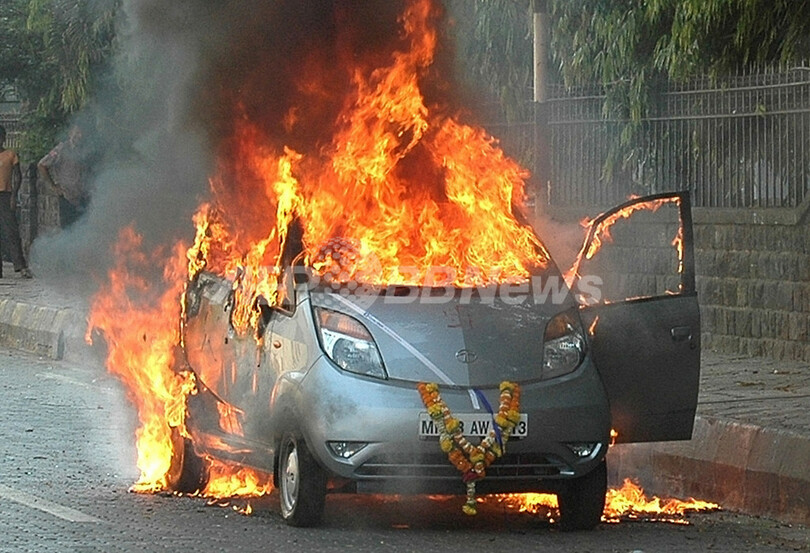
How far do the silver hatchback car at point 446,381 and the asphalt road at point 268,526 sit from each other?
25 cm

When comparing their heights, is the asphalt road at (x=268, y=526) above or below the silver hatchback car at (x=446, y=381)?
below

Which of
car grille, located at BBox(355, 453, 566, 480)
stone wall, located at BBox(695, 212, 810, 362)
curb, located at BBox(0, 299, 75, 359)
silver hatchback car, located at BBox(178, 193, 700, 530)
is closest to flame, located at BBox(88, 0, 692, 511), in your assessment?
silver hatchback car, located at BBox(178, 193, 700, 530)

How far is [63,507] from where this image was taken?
8.97m

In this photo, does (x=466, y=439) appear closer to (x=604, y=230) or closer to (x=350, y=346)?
(x=350, y=346)

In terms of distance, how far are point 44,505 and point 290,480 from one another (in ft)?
5.08

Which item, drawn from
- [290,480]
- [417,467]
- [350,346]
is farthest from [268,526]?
[350,346]

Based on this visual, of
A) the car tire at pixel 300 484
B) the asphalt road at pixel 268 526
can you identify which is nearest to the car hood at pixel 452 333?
the car tire at pixel 300 484

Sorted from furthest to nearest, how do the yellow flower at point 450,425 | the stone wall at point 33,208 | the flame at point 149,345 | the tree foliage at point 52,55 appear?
the stone wall at point 33,208 → the tree foliage at point 52,55 → the flame at point 149,345 → the yellow flower at point 450,425

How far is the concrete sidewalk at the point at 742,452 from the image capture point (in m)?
9.41

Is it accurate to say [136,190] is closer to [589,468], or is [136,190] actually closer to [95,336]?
[95,336]

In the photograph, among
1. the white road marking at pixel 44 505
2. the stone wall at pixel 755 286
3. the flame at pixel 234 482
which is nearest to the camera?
the white road marking at pixel 44 505

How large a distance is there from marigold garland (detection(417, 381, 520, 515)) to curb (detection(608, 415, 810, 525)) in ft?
6.78

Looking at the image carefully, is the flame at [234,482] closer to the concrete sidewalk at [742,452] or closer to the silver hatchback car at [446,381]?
the silver hatchback car at [446,381]

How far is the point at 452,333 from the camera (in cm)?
816
